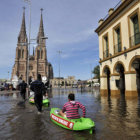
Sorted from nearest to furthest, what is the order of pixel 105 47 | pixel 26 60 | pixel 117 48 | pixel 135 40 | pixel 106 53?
pixel 135 40, pixel 117 48, pixel 106 53, pixel 105 47, pixel 26 60

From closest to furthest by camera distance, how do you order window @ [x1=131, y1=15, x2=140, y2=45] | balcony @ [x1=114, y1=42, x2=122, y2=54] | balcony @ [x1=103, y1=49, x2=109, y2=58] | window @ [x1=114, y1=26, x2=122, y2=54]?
window @ [x1=131, y1=15, x2=140, y2=45] < balcony @ [x1=114, y1=42, x2=122, y2=54] < window @ [x1=114, y1=26, x2=122, y2=54] < balcony @ [x1=103, y1=49, x2=109, y2=58]

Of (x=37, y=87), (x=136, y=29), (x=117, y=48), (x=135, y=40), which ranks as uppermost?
(x=136, y=29)

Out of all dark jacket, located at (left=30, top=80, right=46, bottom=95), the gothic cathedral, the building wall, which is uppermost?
the gothic cathedral

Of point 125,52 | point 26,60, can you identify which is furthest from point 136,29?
point 26,60

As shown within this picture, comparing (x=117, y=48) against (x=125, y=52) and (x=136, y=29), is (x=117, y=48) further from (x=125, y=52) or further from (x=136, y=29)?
(x=136, y=29)

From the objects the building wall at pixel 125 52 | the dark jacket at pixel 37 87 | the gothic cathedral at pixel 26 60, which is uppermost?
the gothic cathedral at pixel 26 60

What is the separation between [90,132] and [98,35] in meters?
18.8

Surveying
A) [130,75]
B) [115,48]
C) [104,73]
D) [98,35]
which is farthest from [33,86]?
[98,35]

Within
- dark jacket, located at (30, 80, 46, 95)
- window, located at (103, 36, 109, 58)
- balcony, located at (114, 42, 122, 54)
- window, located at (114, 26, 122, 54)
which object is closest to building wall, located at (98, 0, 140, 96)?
window, located at (114, 26, 122, 54)

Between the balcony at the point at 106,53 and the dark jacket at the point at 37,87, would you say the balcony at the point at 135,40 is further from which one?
the dark jacket at the point at 37,87

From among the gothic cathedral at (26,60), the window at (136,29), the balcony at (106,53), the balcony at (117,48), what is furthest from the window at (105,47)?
the gothic cathedral at (26,60)

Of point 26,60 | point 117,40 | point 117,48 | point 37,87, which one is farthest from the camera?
point 26,60

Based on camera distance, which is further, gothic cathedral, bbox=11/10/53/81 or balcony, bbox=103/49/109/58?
gothic cathedral, bbox=11/10/53/81

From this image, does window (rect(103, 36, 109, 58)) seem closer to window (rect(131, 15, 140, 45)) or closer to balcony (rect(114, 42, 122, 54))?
balcony (rect(114, 42, 122, 54))
